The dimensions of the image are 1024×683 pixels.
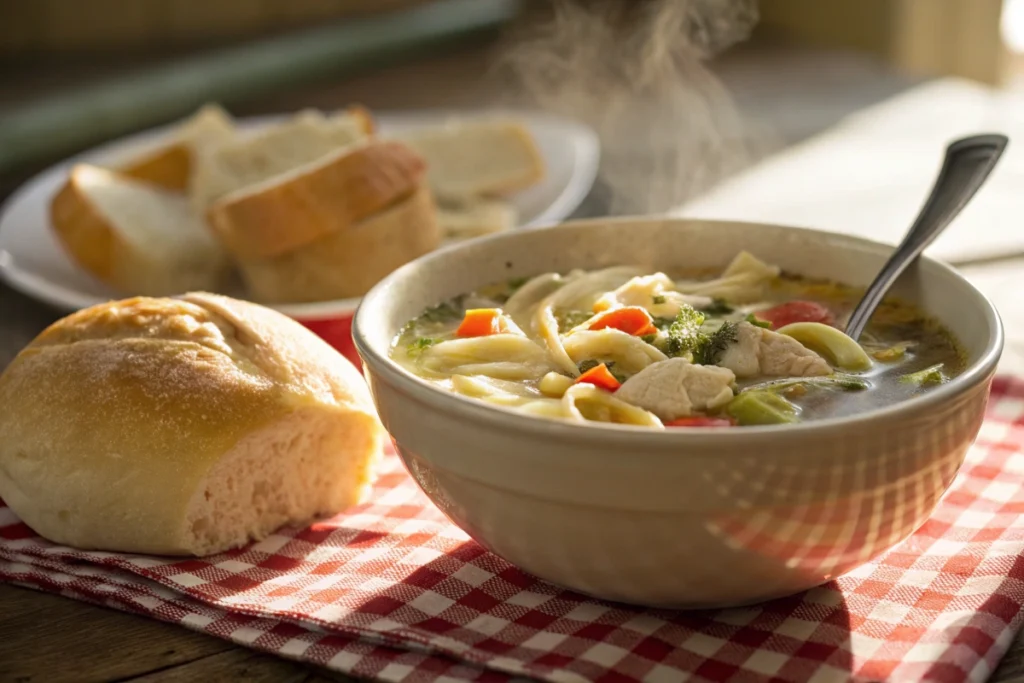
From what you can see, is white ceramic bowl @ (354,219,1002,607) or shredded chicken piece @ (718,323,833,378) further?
shredded chicken piece @ (718,323,833,378)

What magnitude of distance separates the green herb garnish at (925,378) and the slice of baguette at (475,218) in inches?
81.8

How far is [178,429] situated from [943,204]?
1.56 metres

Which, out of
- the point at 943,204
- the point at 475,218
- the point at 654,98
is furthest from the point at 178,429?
the point at 654,98

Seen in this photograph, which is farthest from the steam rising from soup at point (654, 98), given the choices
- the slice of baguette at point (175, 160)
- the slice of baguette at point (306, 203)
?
the slice of baguette at point (175, 160)

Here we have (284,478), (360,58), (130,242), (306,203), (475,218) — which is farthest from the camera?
(360,58)

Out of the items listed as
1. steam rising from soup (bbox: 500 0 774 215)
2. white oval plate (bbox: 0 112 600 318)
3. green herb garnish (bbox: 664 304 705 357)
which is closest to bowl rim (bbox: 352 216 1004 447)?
green herb garnish (bbox: 664 304 705 357)

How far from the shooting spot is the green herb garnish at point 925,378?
198 centimetres

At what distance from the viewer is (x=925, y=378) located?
78.1 inches

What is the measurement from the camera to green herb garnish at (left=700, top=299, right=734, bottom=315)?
2.34 m

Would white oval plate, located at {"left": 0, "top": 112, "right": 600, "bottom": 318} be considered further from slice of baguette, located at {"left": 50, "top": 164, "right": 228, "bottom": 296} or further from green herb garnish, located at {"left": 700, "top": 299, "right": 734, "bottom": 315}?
green herb garnish, located at {"left": 700, "top": 299, "right": 734, "bottom": 315}

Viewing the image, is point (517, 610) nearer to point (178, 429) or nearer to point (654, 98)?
point (178, 429)

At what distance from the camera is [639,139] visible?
5250 millimetres

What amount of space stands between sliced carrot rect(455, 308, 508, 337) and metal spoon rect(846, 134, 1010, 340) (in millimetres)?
654

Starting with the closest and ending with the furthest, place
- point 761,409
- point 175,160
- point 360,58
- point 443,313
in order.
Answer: point 761,409 < point 443,313 < point 175,160 < point 360,58
